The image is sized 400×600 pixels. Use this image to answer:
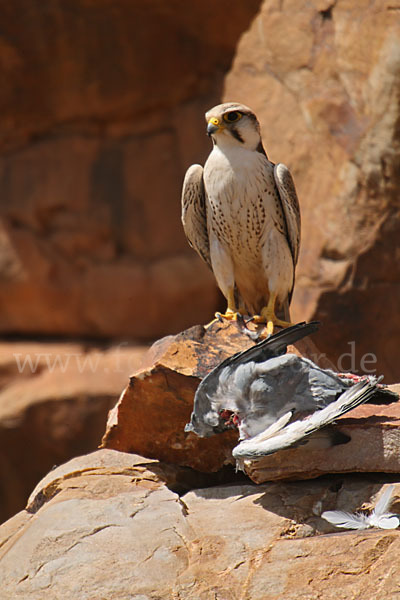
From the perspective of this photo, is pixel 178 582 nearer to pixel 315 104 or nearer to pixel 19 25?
pixel 315 104

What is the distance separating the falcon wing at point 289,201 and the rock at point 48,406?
3648 mm

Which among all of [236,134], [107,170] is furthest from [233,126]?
[107,170]

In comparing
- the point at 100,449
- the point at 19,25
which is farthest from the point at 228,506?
the point at 19,25

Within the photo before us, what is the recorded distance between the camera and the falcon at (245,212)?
3.90 m

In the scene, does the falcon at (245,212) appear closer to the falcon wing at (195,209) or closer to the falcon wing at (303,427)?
the falcon wing at (195,209)

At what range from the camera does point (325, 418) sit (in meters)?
2.77

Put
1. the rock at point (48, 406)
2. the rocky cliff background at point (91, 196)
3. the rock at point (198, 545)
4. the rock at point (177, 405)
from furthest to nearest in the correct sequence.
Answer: the rocky cliff background at point (91, 196) < the rock at point (48, 406) < the rock at point (177, 405) < the rock at point (198, 545)

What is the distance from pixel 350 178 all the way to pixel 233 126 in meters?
1.71

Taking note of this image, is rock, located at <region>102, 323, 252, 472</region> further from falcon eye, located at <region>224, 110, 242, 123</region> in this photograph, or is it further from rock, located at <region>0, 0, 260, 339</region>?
rock, located at <region>0, 0, 260, 339</region>

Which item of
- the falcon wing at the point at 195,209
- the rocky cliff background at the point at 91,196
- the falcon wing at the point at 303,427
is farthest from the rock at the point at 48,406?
the falcon wing at the point at 303,427

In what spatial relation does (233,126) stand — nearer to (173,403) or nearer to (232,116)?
(232,116)

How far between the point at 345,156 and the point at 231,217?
1.78 meters

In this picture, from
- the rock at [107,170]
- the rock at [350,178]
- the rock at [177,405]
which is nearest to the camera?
the rock at [177,405]

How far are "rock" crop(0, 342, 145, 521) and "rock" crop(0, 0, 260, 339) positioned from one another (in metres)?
0.56
